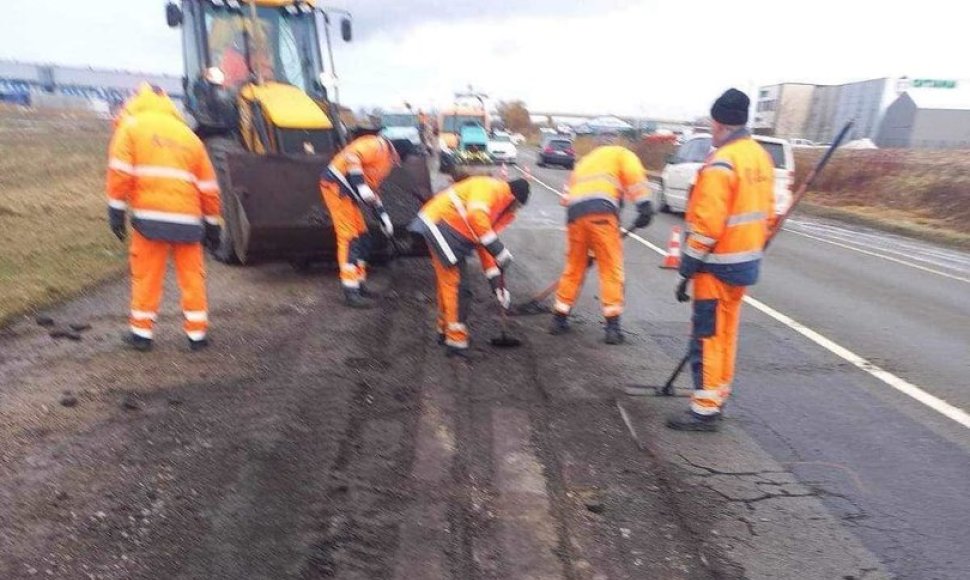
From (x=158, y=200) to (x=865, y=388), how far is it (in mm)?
5319

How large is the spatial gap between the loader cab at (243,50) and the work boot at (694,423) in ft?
20.2

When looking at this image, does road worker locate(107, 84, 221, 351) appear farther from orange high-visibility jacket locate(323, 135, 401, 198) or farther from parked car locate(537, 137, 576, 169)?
parked car locate(537, 137, 576, 169)

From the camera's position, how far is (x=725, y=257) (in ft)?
15.8

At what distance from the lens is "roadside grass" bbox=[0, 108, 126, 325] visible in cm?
725

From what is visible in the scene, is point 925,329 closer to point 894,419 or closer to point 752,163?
point 894,419

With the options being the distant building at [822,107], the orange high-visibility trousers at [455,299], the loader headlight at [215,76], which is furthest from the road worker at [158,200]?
the distant building at [822,107]

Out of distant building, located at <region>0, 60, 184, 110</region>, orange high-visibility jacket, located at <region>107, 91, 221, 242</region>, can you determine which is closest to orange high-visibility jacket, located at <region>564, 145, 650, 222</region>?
orange high-visibility jacket, located at <region>107, 91, 221, 242</region>

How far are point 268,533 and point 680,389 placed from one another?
10.5 ft

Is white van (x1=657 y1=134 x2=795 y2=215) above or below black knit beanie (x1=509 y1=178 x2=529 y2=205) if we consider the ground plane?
below

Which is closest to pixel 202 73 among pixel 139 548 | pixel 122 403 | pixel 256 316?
pixel 256 316

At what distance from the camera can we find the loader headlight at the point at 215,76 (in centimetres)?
877

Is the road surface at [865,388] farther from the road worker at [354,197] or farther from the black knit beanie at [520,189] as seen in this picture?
the road worker at [354,197]

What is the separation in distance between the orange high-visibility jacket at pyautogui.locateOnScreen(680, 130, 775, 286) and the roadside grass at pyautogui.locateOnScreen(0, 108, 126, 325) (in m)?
5.37

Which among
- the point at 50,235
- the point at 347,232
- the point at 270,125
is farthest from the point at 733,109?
the point at 50,235
